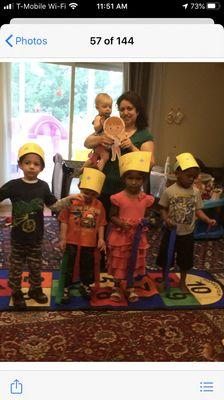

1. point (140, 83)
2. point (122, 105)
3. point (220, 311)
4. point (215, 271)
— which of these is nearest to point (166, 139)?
point (140, 83)

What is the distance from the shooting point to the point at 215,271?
167 centimetres

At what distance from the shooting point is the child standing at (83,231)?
4.11 ft

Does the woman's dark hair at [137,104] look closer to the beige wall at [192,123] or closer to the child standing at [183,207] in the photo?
the child standing at [183,207]

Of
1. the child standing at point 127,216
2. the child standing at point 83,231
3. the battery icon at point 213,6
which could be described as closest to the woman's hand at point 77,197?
the child standing at point 83,231

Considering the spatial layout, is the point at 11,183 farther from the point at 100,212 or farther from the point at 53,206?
the point at 100,212

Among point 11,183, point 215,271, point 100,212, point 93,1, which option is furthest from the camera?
point 215,271

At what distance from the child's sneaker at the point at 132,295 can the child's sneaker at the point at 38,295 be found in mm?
296

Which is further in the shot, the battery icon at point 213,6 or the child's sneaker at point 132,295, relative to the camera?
the child's sneaker at point 132,295

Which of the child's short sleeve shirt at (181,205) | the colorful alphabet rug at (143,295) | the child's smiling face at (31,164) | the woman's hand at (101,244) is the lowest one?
the colorful alphabet rug at (143,295)

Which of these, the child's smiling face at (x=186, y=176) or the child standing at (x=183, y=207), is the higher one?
the child's smiling face at (x=186, y=176)

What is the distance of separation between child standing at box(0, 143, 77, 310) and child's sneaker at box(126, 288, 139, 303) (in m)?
0.30

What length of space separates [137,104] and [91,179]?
31 cm

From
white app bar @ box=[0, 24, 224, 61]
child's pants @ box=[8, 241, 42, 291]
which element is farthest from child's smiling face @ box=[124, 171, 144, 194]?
white app bar @ box=[0, 24, 224, 61]
